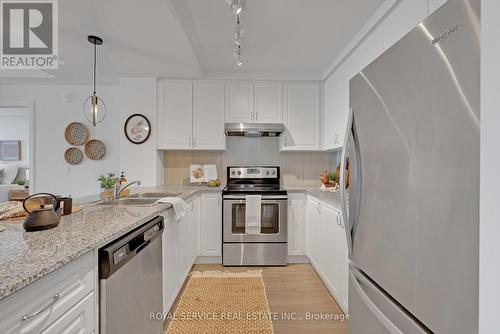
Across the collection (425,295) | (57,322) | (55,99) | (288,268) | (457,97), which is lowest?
(288,268)

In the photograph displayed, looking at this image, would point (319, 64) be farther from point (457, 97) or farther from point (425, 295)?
point (425, 295)

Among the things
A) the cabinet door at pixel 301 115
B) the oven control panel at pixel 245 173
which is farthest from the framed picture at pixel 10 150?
A: the cabinet door at pixel 301 115

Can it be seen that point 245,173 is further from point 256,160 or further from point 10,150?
point 10,150

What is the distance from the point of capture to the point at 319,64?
2957 mm

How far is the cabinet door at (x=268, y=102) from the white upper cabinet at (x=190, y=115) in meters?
0.47

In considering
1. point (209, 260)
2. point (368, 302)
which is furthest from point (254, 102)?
point (368, 302)

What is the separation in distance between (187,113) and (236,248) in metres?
1.80

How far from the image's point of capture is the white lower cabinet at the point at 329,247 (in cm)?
190

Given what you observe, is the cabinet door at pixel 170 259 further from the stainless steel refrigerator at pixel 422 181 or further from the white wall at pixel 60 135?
Result: the white wall at pixel 60 135

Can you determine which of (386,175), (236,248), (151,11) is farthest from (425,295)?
(236,248)

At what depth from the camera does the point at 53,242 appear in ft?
2.88

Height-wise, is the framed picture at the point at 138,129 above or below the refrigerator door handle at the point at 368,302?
above

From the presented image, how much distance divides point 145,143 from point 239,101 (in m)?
1.33

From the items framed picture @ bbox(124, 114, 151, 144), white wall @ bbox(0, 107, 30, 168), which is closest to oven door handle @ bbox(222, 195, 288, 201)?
framed picture @ bbox(124, 114, 151, 144)
